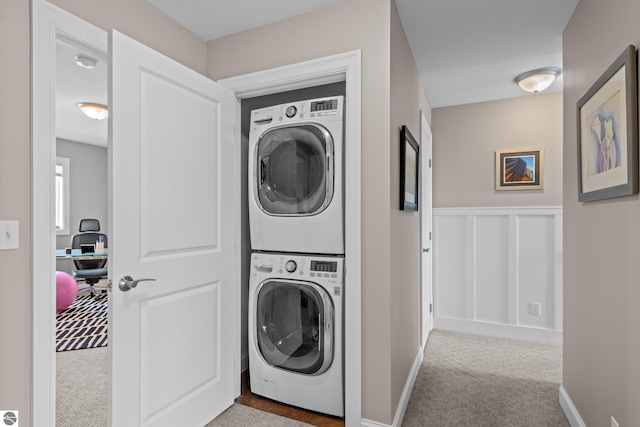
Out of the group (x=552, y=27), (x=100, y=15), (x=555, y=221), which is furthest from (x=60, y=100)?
(x=555, y=221)

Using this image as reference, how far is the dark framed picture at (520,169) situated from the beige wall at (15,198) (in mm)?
3640

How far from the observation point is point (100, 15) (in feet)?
5.40

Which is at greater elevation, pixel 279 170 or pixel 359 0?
pixel 359 0

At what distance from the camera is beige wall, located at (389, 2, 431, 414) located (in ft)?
6.16

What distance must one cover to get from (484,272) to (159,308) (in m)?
3.07

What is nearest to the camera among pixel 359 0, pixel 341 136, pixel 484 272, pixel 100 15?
pixel 100 15

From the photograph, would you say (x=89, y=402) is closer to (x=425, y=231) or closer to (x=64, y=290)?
(x=64, y=290)

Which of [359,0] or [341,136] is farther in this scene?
[341,136]

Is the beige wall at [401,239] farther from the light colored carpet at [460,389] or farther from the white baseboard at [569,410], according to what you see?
the white baseboard at [569,410]

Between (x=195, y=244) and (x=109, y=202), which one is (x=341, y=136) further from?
(x=109, y=202)

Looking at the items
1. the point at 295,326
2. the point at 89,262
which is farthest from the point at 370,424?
the point at 89,262

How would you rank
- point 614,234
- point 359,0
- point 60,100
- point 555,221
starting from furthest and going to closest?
point 60,100 → point 555,221 → point 359,0 → point 614,234

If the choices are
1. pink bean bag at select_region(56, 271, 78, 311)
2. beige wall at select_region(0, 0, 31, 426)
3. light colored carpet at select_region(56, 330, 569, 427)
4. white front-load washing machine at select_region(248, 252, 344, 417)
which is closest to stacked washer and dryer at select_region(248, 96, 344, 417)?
white front-load washing machine at select_region(248, 252, 344, 417)

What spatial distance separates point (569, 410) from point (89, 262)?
6136 mm
